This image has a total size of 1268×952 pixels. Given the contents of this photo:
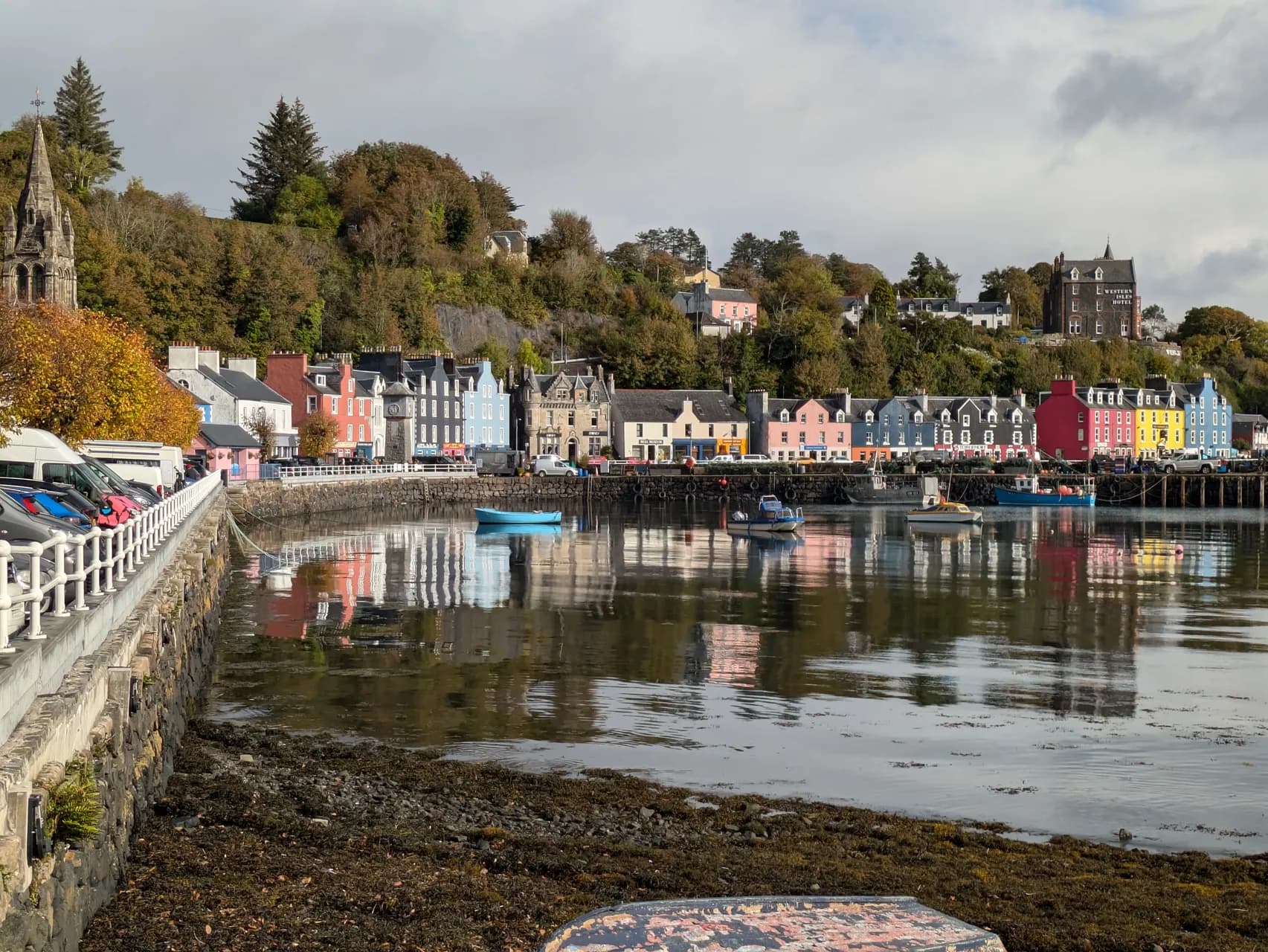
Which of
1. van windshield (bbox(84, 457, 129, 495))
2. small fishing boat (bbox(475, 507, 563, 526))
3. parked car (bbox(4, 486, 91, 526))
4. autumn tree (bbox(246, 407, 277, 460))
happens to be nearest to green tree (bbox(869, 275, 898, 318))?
autumn tree (bbox(246, 407, 277, 460))

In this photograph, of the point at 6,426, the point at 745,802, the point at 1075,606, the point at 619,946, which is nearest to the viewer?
the point at 619,946

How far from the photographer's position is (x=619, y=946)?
5.13m

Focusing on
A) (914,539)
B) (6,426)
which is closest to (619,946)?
(6,426)

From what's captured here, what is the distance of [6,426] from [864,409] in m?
98.2

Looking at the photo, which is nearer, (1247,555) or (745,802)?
(745,802)

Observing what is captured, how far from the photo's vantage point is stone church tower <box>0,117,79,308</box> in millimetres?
71000

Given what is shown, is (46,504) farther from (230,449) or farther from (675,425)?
(675,425)

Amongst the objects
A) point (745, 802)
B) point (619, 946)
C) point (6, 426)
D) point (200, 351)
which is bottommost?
point (745, 802)

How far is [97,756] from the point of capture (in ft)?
33.0

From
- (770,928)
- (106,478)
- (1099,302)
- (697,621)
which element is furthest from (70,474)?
(1099,302)

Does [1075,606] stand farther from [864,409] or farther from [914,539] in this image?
[864,409]

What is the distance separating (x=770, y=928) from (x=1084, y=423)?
130m

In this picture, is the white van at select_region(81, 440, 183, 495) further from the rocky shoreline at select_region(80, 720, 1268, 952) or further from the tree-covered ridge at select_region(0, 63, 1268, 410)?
the tree-covered ridge at select_region(0, 63, 1268, 410)

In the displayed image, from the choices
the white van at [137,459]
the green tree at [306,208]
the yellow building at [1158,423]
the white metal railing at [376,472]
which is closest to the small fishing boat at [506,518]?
the white metal railing at [376,472]
